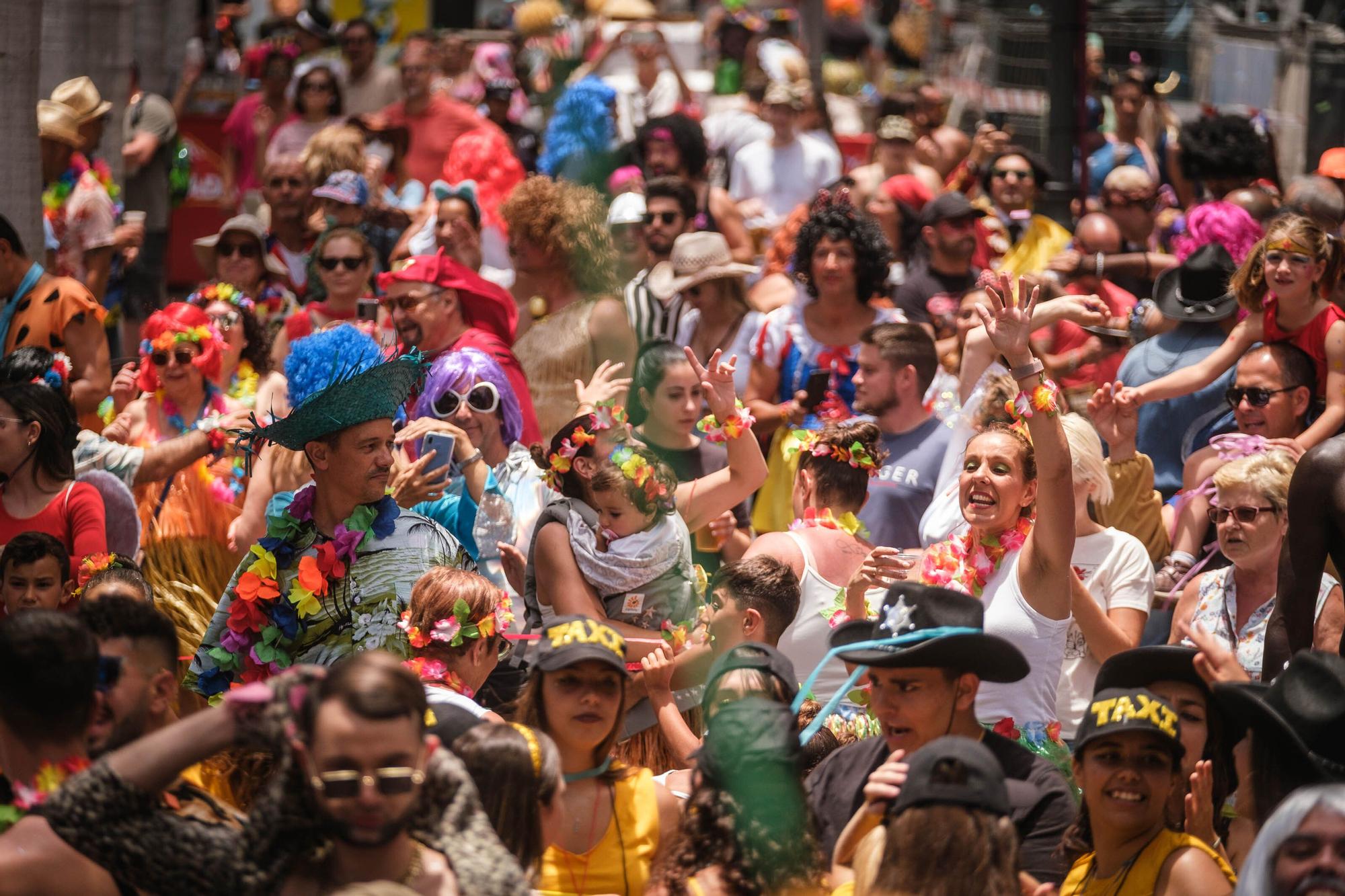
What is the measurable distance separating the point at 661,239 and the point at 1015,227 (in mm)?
2220

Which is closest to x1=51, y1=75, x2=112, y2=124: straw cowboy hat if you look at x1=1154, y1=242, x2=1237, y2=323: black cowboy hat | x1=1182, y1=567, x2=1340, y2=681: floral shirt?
x1=1154, y1=242, x2=1237, y2=323: black cowboy hat

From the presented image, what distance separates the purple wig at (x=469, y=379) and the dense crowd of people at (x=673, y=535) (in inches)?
0.8

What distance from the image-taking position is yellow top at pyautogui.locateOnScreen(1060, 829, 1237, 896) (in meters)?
3.73

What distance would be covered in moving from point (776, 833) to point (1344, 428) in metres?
3.39

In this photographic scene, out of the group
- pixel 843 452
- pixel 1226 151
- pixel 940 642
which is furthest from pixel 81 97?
pixel 940 642

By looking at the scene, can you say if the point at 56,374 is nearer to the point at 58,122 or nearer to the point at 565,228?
the point at 565,228

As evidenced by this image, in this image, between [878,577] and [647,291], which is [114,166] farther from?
[878,577]

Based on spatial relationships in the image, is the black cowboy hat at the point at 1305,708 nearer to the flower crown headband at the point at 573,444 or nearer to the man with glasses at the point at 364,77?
the flower crown headband at the point at 573,444

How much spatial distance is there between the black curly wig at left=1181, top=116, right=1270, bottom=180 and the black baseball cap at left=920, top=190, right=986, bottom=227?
1095 mm

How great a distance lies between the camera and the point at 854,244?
7355mm

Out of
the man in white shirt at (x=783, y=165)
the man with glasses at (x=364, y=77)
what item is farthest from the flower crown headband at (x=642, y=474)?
the man with glasses at (x=364, y=77)

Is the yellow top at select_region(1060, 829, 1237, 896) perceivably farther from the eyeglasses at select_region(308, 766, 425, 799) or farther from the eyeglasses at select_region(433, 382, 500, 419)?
the eyeglasses at select_region(433, 382, 500, 419)

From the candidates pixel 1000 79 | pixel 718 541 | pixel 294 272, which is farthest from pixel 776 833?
pixel 1000 79

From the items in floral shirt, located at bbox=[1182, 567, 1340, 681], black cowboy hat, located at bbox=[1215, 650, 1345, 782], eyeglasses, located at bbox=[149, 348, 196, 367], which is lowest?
floral shirt, located at bbox=[1182, 567, 1340, 681]
